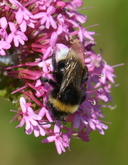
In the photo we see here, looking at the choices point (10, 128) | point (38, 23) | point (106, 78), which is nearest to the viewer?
point (38, 23)

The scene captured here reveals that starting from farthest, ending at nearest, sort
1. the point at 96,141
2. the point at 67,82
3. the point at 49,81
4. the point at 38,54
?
the point at 96,141, the point at 38,54, the point at 49,81, the point at 67,82

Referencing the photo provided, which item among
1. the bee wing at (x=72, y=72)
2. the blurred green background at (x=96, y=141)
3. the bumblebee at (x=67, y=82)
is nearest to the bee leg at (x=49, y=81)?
the bumblebee at (x=67, y=82)

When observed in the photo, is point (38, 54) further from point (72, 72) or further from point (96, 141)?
point (96, 141)

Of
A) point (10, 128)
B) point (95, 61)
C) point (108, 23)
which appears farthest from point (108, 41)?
point (95, 61)

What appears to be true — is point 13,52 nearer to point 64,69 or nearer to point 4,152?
point 64,69

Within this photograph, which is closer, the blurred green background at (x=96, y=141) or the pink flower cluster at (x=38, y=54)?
the pink flower cluster at (x=38, y=54)

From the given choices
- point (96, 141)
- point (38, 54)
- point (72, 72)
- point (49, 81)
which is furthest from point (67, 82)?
point (96, 141)

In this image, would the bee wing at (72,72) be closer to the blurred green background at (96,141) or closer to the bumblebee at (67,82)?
the bumblebee at (67,82)
